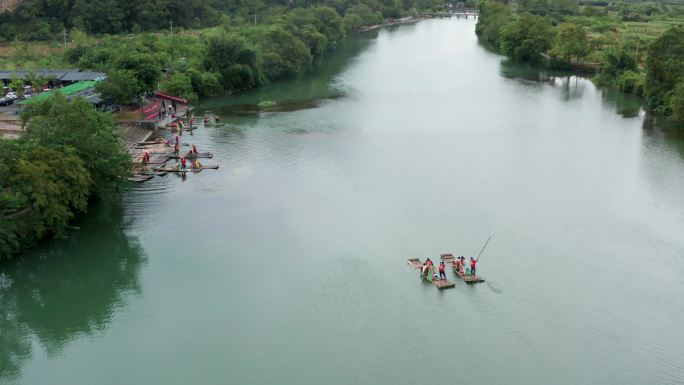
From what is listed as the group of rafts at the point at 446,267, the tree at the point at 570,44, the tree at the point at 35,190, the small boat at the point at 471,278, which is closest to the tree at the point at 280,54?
the tree at the point at 570,44

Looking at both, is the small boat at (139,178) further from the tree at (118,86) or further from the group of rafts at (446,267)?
the group of rafts at (446,267)

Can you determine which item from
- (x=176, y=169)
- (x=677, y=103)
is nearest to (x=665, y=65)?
(x=677, y=103)

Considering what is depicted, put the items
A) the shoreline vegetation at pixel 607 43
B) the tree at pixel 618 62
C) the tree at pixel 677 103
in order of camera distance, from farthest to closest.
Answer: the tree at pixel 618 62, the shoreline vegetation at pixel 607 43, the tree at pixel 677 103

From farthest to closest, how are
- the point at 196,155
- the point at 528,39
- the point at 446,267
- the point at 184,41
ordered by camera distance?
the point at 528,39, the point at 184,41, the point at 196,155, the point at 446,267

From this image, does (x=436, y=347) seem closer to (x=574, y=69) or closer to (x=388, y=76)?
(x=388, y=76)

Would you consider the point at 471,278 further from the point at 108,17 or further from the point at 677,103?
the point at 108,17

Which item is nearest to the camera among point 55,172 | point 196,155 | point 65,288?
point 65,288
